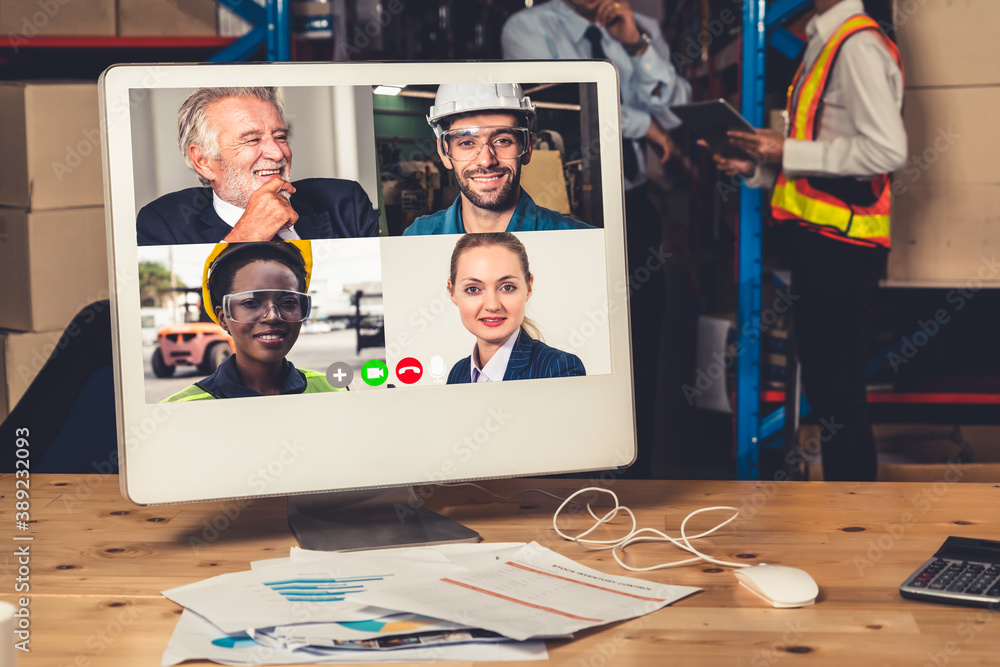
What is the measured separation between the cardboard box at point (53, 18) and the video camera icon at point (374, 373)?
5.94 ft

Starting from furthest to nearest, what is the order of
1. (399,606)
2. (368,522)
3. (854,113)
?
(854,113), (368,522), (399,606)

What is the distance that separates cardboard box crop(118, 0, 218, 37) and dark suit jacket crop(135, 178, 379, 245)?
1683 mm

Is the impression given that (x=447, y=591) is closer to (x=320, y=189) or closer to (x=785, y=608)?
(x=785, y=608)

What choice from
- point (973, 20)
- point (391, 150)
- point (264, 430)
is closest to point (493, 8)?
point (973, 20)

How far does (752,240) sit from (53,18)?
183 centimetres

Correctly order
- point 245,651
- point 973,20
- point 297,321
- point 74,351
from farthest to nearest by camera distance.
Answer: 1. point 973,20
2. point 74,351
3. point 297,321
4. point 245,651

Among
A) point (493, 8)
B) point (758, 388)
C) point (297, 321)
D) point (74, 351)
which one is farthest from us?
point (493, 8)

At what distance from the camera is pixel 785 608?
0.73m

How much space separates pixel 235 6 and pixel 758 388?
170 centimetres

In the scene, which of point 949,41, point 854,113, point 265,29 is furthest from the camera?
point 265,29

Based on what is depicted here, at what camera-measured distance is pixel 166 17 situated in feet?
7.54
